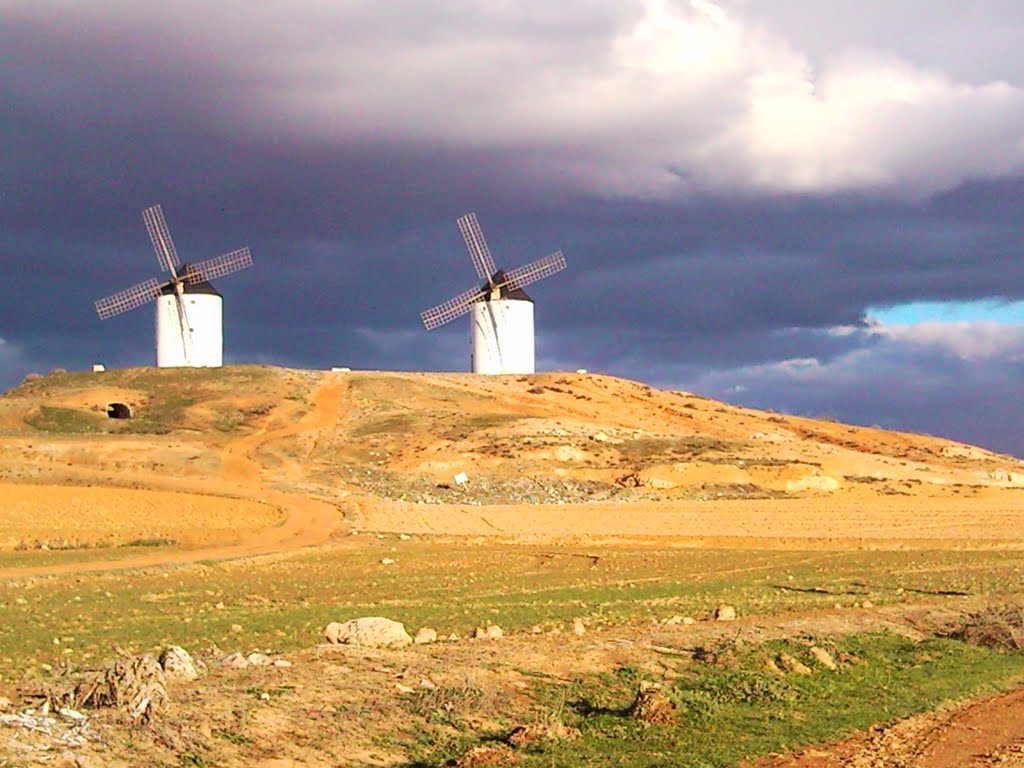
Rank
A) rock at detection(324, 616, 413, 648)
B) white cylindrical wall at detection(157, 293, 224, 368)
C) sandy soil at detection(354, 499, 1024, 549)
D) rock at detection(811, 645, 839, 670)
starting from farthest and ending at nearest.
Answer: white cylindrical wall at detection(157, 293, 224, 368), sandy soil at detection(354, 499, 1024, 549), rock at detection(324, 616, 413, 648), rock at detection(811, 645, 839, 670)

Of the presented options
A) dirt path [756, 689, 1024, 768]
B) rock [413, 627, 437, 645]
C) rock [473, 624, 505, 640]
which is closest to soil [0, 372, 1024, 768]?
rock [473, 624, 505, 640]

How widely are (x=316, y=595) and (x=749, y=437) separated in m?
50.1

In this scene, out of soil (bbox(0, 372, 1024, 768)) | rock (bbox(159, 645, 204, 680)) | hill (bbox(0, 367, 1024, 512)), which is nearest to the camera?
rock (bbox(159, 645, 204, 680))

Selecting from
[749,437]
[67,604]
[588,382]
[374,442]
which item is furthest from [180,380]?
[67,604]

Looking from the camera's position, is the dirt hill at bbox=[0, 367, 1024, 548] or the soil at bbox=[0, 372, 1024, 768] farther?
the dirt hill at bbox=[0, 367, 1024, 548]

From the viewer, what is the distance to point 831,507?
53.1 metres

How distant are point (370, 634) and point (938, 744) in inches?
316

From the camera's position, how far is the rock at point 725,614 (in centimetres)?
2095

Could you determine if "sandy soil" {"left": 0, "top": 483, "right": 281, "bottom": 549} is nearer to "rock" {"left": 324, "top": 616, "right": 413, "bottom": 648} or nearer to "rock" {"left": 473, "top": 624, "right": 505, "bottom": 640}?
"rock" {"left": 473, "top": 624, "right": 505, "bottom": 640}

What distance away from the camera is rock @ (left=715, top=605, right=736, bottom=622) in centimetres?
2095

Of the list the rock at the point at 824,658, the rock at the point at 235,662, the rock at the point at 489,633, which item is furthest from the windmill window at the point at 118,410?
the rock at the point at 824,658

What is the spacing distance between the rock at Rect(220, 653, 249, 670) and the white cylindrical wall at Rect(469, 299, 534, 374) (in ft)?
232

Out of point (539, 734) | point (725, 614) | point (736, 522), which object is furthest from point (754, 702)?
point (736, 522)

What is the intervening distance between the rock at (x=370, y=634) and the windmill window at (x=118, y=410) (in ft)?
186
